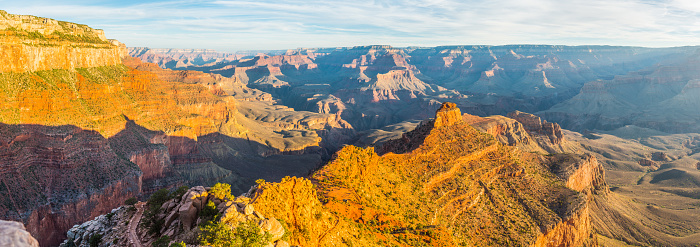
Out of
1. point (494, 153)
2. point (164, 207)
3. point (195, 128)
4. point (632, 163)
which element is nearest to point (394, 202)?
point (164, 207)

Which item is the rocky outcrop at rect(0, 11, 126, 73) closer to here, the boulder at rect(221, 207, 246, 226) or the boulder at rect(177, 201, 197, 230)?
the boulder at rect(177, 201, 197, 230)

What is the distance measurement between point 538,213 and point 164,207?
41594 mm

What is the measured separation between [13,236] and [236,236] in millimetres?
8079

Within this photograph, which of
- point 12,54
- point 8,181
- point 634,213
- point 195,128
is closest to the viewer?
point 8,181

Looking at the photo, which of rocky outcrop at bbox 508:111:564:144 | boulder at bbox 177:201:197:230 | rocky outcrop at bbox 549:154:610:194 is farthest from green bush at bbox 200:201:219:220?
rocky outcrop at bbox 508:111:564:144

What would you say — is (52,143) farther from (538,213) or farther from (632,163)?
(632,163)

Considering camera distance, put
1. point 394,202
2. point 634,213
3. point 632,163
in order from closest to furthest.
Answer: point 394,202 < point 634,213 < point 632,163

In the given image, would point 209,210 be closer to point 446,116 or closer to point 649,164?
point 446,116

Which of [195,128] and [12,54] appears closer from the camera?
[12,54]

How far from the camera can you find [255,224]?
16250 mm

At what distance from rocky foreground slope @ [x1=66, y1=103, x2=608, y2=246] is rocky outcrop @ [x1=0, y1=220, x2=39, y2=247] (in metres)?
7.49

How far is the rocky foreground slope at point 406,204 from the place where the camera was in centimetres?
1906

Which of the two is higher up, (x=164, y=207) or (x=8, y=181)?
(x=164, y=207)

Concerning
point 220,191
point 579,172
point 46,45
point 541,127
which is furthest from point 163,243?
point 541,127
